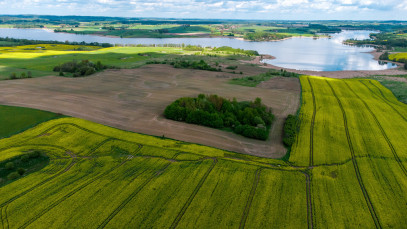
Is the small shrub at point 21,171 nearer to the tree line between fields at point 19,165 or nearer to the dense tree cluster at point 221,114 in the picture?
the tree line between fields at point 19,165

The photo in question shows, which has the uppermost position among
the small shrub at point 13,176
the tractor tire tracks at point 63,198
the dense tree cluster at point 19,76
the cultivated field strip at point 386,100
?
the dense tree cluster at point 19,76

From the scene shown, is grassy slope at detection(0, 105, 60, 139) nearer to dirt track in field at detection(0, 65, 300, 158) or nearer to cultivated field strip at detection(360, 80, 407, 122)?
dirt track in field at detection(0, 65, 300, 158)

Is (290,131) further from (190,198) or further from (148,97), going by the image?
(148,97)

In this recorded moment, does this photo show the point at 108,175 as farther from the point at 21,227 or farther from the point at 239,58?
the point at 239,58

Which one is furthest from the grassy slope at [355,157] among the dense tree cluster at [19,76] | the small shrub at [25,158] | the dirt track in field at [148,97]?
the dense tree cluster at [19,76]

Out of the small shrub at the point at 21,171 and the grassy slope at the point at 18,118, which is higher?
the grassy slope at the point at 18,118

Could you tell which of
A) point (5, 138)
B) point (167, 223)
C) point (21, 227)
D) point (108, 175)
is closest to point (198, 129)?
point (108, 175)
